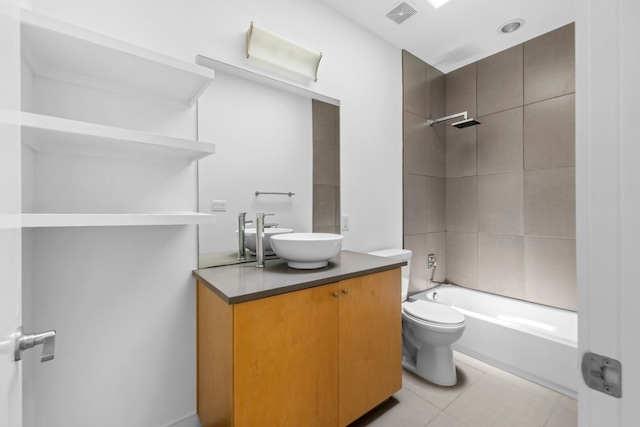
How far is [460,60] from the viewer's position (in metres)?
2.85

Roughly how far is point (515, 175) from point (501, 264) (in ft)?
2.76

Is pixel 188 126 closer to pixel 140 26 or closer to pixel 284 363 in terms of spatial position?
pixel 140 26

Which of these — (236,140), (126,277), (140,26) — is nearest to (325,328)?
(126,277)

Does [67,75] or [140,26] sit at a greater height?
[140,26]

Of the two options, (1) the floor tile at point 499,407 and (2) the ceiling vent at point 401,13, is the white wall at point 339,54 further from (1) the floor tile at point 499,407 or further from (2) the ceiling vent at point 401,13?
(1) the floor tile at point 499,407

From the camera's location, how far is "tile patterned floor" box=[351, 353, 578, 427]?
157cm

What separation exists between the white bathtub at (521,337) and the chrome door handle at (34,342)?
7.26 ft

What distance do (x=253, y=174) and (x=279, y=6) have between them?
3.61 feet

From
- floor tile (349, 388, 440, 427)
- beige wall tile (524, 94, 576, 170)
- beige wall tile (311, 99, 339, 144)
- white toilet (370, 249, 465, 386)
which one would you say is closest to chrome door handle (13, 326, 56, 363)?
floor tile (349, 388, 440, 427)

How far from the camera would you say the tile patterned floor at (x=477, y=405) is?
1567 mm

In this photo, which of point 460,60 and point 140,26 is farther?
point 460,60

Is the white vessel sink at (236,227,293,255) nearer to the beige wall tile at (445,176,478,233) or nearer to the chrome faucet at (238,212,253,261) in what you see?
the chrome faucet at (238,212,253,261)

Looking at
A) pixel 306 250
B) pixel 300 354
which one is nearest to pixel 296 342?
pixel 300 354

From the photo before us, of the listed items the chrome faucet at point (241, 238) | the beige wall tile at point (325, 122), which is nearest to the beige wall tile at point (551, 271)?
the beige wall tile at point (325, 122)
